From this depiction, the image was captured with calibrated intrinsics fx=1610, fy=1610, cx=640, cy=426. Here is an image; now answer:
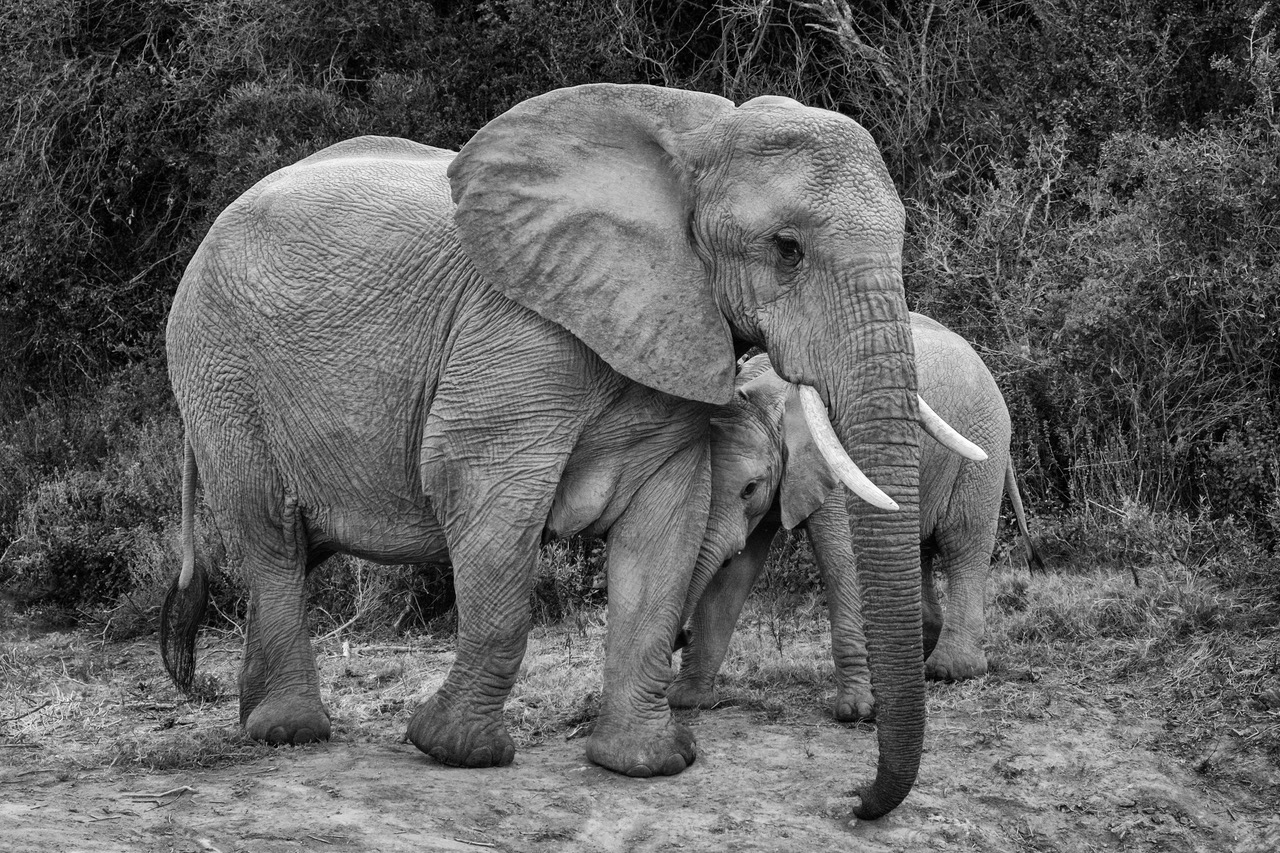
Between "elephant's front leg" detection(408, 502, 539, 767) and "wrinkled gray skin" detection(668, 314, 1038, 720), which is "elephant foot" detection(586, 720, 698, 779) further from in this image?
"wrinkled gray skin" detection(668, 314, 1038, 720)

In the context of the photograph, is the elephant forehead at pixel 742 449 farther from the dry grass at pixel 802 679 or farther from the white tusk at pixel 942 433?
the white tusk at pixel 942 433

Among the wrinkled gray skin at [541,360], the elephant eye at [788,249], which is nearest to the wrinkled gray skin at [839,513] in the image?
the wrinkled gray skin at [541,360]

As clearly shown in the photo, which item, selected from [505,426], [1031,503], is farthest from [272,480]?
[1031,503]

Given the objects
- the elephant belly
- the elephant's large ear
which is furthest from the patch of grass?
the elephant's large ear

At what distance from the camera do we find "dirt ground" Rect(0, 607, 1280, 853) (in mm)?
4922

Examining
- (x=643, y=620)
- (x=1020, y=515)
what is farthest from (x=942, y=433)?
(x=1020, y=515)

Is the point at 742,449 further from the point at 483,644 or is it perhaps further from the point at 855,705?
the point at 483,644

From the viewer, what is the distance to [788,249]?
5078mm

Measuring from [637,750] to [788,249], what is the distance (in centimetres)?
179

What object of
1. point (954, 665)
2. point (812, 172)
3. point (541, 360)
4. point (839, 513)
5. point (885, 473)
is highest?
point (812, 172)

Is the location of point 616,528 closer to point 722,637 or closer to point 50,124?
point 722,637

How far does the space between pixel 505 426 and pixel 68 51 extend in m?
8.23

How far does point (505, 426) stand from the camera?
5.35 metres

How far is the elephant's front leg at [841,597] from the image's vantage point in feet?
21.2
